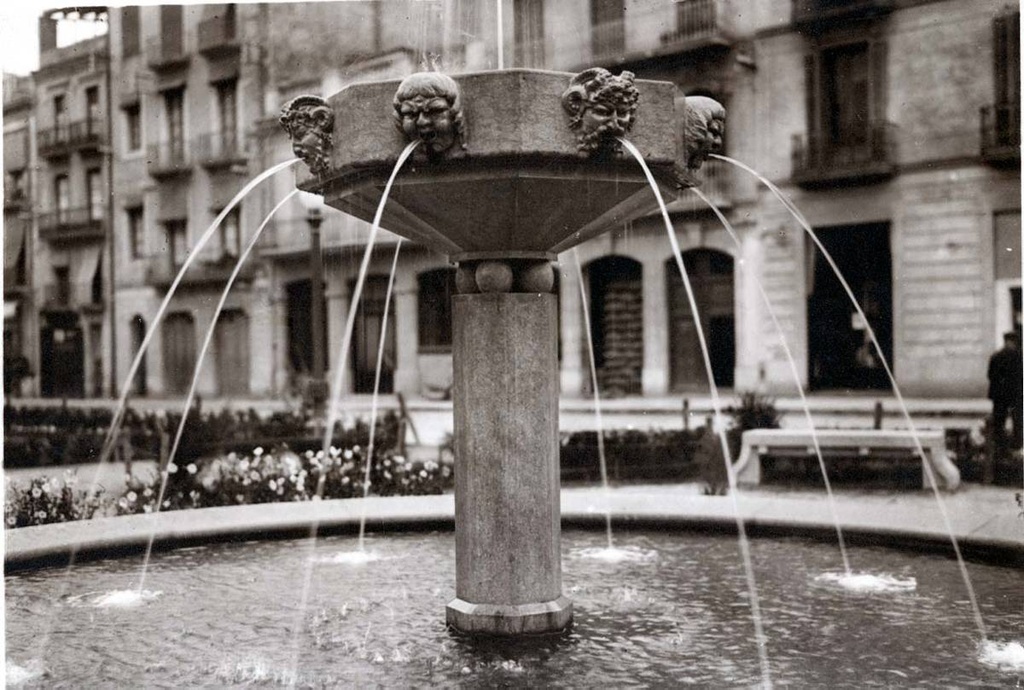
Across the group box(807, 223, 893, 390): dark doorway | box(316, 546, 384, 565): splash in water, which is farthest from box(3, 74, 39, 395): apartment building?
box(316, 546, 384, 565): splash in water

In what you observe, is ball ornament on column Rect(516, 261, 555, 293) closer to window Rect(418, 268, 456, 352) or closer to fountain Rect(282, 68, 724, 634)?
fountain Rect(282, 68, 724, 634)

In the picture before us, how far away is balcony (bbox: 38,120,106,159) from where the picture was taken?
1350 inches

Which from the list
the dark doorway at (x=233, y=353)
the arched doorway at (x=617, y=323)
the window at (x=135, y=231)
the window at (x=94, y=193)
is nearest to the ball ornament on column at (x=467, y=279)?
the arched doorway at (x=617, y=323)

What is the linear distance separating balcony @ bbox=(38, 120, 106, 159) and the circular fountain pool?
31391 millimetres

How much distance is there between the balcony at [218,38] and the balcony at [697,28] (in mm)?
13690

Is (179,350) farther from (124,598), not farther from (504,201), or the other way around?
(504,201)

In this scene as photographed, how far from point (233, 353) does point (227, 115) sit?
7017 mm

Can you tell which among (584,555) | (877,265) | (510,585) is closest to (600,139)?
(510,585)

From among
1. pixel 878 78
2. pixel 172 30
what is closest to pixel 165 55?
pixel 172 30

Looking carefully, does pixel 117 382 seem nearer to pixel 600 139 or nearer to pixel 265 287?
pixel 265 287

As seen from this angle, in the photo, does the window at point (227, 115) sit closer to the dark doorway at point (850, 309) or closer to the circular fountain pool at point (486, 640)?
the dark doorway at point (850, 309)

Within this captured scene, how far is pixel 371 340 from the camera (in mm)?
29812

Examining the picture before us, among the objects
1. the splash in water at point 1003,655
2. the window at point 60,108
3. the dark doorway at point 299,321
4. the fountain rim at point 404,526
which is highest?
the window at point 60,108

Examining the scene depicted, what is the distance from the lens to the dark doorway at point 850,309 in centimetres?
2089
